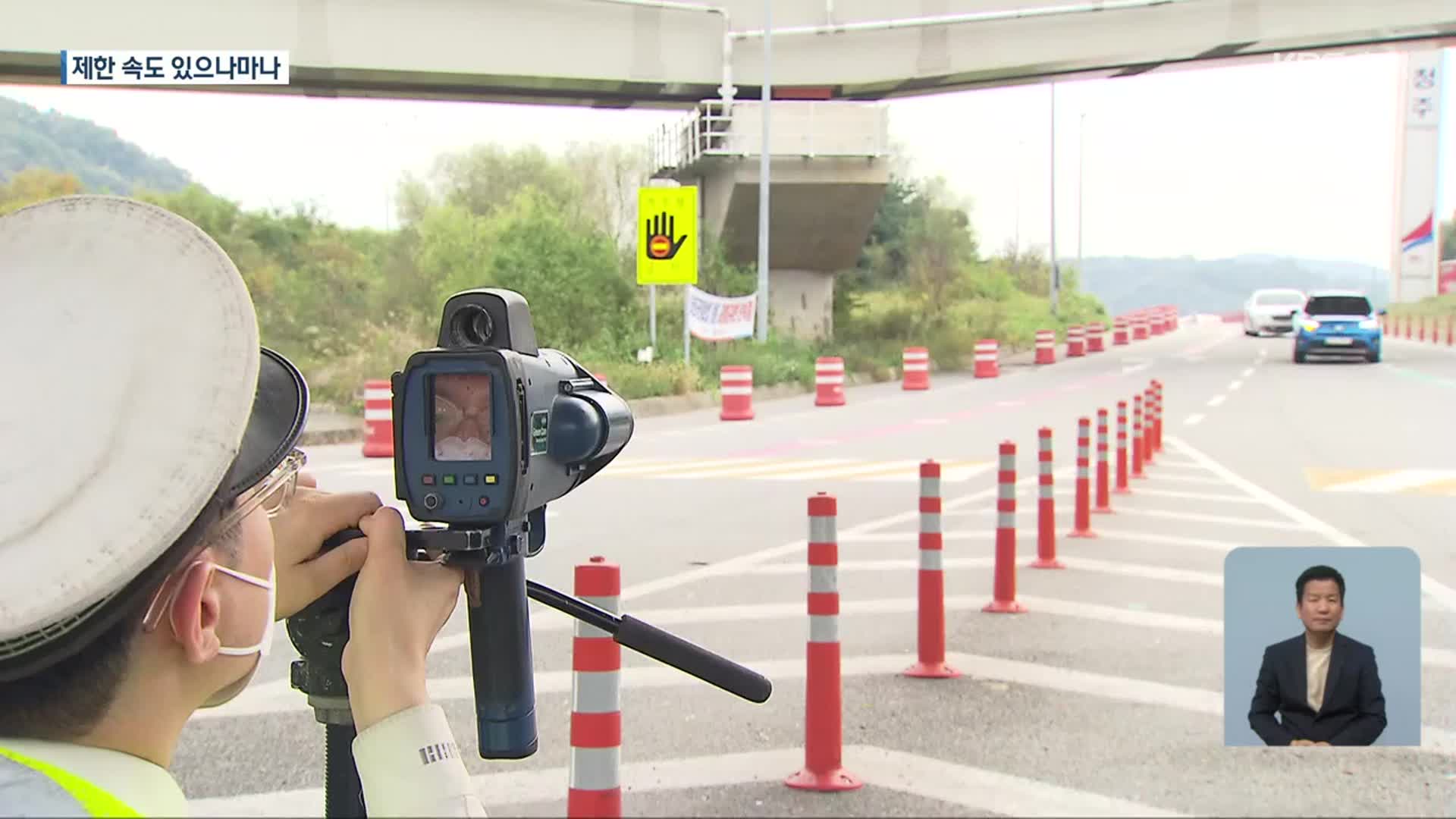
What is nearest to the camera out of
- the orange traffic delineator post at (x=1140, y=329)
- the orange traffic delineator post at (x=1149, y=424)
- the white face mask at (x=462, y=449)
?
the white face mask at (x=462, y=449)

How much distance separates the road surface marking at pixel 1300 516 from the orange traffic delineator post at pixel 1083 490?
1.45 metres

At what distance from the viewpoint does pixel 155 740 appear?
1124 millimetres

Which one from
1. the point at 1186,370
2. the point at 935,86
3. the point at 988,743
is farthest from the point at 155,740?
the point at 1186,370

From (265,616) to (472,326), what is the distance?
0.96ft

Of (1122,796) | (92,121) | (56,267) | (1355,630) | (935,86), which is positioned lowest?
(1122,796)

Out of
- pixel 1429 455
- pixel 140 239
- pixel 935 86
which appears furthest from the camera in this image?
pixel 1429 455

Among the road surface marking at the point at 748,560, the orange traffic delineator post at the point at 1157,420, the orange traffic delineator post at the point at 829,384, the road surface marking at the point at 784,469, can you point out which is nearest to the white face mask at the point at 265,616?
the road surface marking at the point at 748,560

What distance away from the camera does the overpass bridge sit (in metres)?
3.91

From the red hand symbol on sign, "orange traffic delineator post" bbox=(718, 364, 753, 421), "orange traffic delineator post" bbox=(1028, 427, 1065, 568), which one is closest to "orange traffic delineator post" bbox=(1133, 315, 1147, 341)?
"orange traffic delineator post" bbox=(718, 364, 753, 421)

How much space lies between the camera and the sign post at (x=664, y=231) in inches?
406

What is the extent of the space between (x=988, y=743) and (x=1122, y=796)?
1.82 feet

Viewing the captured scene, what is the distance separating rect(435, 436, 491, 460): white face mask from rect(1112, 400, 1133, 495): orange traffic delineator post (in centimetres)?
1059

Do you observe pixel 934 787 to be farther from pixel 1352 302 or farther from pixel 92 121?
pixel 1352 302

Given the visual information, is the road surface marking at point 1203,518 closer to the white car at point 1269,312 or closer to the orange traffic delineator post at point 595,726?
the white car at point 1269,312
